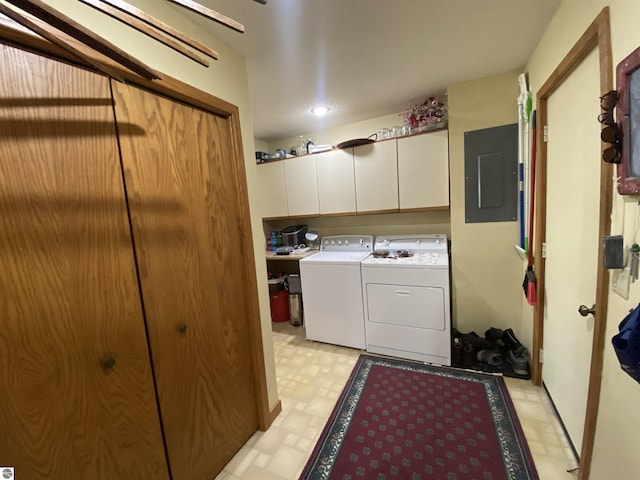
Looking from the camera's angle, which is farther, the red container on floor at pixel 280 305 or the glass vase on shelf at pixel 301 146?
the red container on floor at pixel 280 305

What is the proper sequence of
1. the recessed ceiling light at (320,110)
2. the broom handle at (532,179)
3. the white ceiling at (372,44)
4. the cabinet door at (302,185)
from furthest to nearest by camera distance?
the cabinet door at (302,185) < the recessed ceiling light at (320,110) < the broom handle at (532,179) < the white ceiling at (372,44)

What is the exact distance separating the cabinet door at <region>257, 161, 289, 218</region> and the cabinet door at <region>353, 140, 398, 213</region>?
35.8 inches

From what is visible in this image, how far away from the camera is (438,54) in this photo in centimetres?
174

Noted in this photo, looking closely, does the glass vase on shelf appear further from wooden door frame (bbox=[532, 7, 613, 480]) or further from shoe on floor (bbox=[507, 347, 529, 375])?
shoe on floor (bbox=[507, 347, 529, 375])

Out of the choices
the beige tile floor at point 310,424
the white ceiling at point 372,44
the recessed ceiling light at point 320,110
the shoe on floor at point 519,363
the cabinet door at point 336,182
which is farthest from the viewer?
the cabinet door at point 336,182

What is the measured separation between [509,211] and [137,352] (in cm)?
258

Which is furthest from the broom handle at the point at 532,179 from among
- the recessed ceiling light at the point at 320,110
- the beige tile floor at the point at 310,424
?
the recessed ceiling light at the point at 320,110

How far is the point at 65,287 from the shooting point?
0.89m

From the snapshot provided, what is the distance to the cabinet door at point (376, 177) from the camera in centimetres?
262

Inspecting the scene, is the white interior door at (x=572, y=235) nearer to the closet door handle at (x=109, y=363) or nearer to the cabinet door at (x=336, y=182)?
the cabinet door at (x=336, y=182)

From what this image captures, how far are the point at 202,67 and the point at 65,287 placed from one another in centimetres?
110

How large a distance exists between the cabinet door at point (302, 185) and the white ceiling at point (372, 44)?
2.30ft

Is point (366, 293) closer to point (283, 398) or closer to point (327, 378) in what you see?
point (327, 378)

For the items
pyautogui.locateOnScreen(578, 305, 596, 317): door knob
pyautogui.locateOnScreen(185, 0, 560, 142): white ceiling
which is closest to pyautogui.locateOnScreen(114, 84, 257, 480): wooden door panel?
pyautogui.locateOnScreen(185, 0, 560, 142): white ceiling
